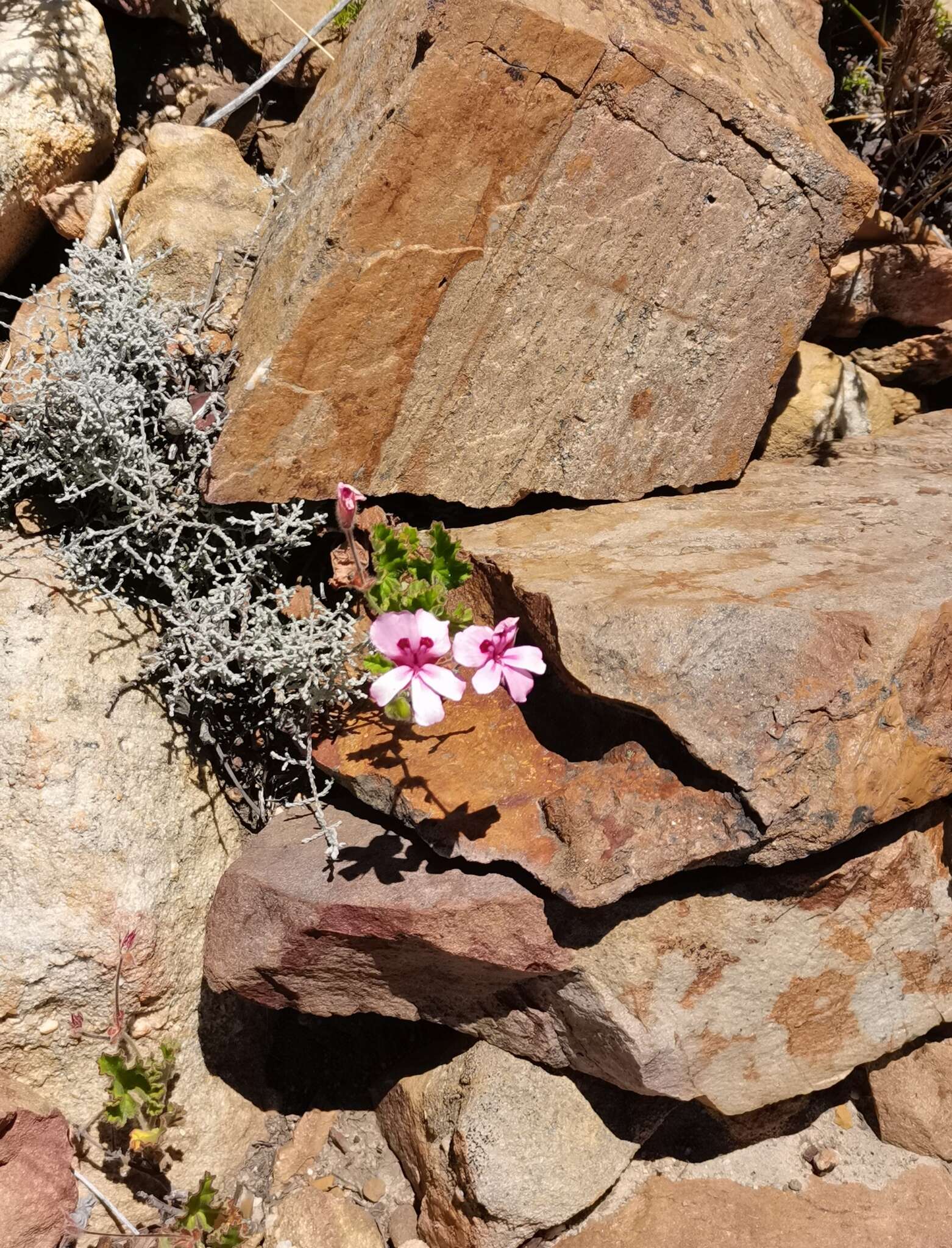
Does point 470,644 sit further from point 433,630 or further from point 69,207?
point 69,207

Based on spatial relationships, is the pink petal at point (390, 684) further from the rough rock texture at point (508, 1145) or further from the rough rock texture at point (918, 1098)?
the rough rock texture at point (918, 1098)

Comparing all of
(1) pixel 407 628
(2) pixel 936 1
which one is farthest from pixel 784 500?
(2) pixel 936 1

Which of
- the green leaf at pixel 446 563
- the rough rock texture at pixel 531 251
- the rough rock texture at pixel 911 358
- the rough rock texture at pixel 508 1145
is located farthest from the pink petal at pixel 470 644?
the rough rock texture at pixel 911 358

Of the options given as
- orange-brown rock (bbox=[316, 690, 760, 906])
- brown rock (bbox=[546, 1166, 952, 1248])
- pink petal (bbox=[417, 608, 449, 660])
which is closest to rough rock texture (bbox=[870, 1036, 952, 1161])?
brown rock (bbox=[546, 1166, 952, 1248])

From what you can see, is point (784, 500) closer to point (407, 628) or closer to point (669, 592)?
point (669, 592)

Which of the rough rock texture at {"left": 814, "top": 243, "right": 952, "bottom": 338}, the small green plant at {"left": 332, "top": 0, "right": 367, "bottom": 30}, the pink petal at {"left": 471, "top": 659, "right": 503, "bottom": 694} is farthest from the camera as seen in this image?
the rough rock texture at {"left": 814, "top": 243, "right": 952, "bottom": 338}

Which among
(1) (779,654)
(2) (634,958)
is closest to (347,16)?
(1) (779,654)

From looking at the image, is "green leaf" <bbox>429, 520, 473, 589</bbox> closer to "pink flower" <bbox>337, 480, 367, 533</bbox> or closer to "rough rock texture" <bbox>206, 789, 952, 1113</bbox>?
"pink flower" <bbox>337, 480, 367, 533</bbox>
